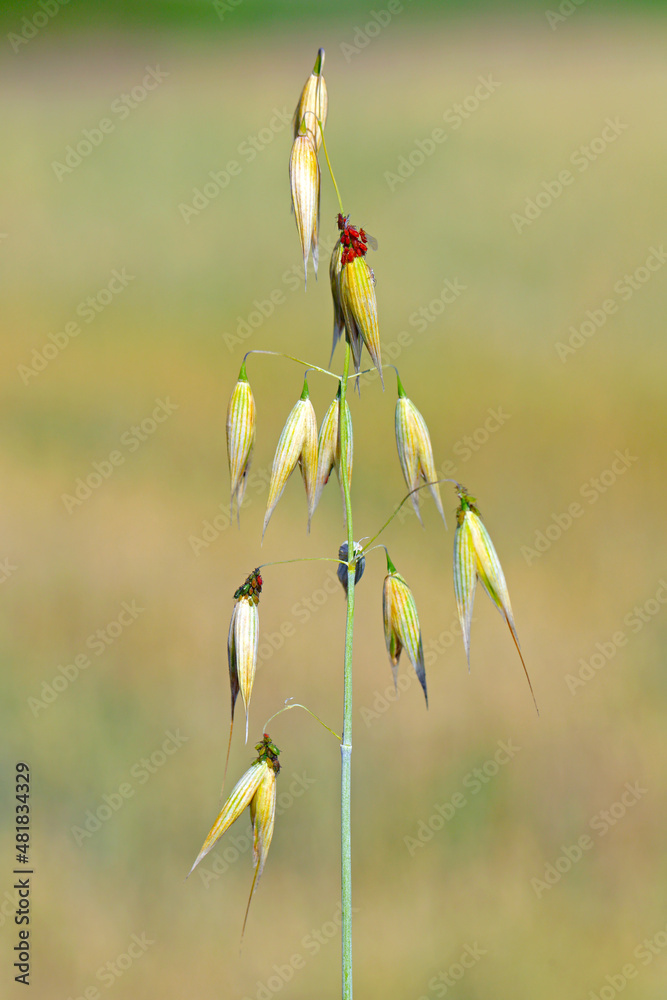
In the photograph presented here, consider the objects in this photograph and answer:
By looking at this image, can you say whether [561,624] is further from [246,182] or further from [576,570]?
[246,182]

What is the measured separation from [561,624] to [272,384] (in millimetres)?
953

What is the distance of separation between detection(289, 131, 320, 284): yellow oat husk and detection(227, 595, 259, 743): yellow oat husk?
212 millimetres

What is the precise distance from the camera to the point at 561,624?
1.43 m

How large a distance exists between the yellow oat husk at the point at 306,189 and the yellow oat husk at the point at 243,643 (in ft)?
0.69

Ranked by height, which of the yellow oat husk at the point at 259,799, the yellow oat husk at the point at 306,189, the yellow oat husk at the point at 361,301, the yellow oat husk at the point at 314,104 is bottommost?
the yellow oat husk at the point at 259,799

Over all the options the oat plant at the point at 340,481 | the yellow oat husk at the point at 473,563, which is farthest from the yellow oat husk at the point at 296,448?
the yellow oat husk at the point at 473,563

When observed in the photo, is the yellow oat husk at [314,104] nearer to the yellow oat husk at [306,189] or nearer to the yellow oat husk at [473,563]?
the yellow oat husk at [306,189]

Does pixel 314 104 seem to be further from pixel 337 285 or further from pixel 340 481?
pixel 340 481

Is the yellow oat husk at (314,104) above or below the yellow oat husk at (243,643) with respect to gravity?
above

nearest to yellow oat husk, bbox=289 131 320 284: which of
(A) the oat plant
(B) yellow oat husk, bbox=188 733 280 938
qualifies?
(A) the oat plant

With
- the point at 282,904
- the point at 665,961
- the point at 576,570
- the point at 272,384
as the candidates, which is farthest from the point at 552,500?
the point at 282,904

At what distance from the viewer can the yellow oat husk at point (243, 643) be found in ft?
1.62

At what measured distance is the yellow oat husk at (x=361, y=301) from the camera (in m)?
0.44

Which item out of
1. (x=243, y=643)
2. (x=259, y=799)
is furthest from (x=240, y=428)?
(x=259, y=799)
